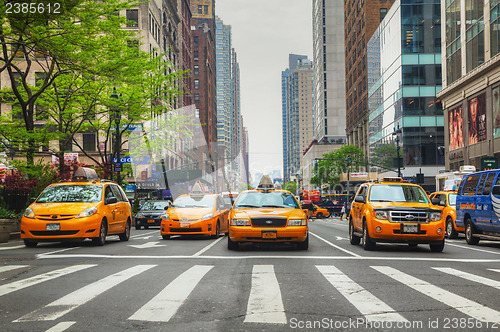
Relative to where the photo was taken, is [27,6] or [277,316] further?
[27,6]

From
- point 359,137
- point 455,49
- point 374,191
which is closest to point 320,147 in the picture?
point 359,137

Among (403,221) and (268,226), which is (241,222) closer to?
(268,226)

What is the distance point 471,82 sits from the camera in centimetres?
4050

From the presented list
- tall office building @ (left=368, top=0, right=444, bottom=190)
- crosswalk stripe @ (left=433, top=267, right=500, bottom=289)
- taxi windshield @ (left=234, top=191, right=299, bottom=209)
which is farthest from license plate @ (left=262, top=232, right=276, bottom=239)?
tall office building @ (left=368, top=0, right=444, bottom=190)

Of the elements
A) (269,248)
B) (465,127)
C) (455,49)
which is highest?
(455,49)

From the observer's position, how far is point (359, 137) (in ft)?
295

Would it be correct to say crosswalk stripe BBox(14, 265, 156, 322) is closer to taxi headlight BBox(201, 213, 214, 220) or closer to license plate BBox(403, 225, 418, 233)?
license plate BBox(403, 225, 418, 233)

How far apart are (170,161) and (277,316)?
222 ft

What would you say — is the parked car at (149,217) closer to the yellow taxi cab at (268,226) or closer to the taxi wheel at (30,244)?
the taxi wheel at (30,244)

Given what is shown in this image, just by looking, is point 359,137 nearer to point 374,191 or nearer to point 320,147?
point 320,147

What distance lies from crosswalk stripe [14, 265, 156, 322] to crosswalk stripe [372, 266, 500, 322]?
170 inches

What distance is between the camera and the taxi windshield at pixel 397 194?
14.7 metres

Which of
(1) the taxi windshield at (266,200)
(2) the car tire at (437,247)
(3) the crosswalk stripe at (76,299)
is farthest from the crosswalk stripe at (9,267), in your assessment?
(2) the car tire at (437,247)

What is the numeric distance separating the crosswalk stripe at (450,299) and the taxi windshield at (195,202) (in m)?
10.7
